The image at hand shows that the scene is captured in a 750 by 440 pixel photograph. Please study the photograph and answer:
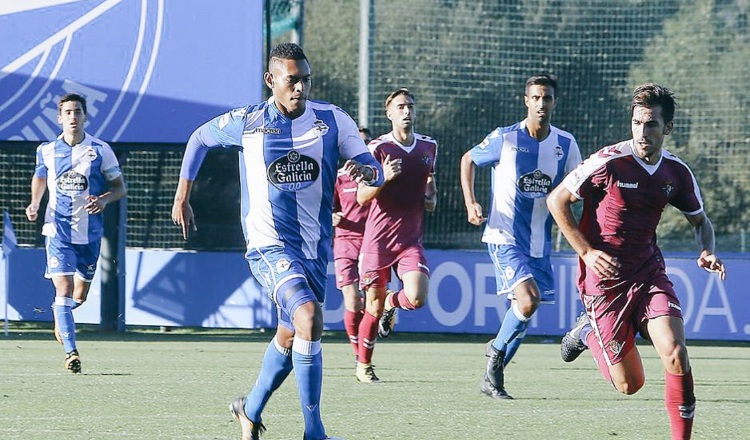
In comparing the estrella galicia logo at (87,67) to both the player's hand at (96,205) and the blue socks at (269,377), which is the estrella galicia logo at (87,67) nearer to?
the player's hand at (96,205)

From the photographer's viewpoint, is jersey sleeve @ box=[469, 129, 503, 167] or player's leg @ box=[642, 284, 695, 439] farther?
jersey sleeve @ box=[469, 129, 503, 167]

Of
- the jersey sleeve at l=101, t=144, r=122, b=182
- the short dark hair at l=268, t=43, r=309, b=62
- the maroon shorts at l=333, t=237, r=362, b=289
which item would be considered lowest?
the maroon shorts at l=333, t=237, r=362, b=289

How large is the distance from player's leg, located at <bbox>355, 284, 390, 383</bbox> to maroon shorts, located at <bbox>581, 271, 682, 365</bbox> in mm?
3595

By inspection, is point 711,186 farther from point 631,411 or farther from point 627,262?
point 627,262

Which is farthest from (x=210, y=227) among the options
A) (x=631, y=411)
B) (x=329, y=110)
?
(x=329, y=110)

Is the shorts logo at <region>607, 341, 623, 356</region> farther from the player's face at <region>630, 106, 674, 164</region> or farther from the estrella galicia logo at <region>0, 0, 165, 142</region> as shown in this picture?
the estrella galicia logo at <region>0, 0, 165, 142</region>

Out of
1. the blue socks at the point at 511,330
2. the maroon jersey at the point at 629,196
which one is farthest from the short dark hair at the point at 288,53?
the blue socks at the point at 511,330

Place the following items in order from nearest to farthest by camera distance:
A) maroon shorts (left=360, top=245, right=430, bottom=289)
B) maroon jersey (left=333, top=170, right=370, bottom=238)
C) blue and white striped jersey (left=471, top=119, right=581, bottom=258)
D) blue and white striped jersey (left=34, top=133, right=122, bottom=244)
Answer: blue and white striped jersey (left=471, top=119, right=581, bottom=258) < maroon shorts (left=360, top=245, right=430, bottom=289) < blue and white striped jersey (left=34, top=133, right=122, bottom=244) < maroon jersey (left=333, top=170, right=370, bottom=238)

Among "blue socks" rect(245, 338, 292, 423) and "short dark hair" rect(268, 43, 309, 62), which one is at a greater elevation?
"short dark hair" rect(268, 43, 309, 62)

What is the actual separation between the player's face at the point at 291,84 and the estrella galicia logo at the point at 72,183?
5637 millimetres

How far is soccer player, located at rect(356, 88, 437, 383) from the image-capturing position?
36.9 feet

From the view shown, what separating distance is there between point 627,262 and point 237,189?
410 inches

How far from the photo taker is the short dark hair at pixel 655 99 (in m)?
6.95

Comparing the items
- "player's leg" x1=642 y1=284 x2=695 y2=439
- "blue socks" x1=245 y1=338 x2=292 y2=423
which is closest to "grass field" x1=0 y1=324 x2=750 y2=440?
"blue socks" x1=245 y1=338 x2=292 y2=423
